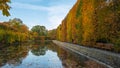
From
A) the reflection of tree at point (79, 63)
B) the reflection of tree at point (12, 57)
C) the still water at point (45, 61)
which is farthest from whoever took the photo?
the reflection of tree at point (12, 57)

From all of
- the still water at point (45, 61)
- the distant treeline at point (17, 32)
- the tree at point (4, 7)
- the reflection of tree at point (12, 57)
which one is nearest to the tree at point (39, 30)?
the distant treeline at point (17, 32)

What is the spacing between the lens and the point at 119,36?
17453 mm

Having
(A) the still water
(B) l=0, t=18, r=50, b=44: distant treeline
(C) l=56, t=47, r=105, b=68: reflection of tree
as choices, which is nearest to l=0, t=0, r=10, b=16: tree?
(A) the still water

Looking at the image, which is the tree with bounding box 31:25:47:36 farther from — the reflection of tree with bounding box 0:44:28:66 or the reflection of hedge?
the reflection of tree with bounding box 0:44:28:66

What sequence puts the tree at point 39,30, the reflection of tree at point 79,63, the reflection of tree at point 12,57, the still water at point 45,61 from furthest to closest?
1. the tree at point 39,30
2. the reflection of tree at point 12,57
3. the still water at point 45,61
4. the reflection of tree at point 79,63

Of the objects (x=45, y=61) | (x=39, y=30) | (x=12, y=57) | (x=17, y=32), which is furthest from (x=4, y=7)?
(x=39, y=30)

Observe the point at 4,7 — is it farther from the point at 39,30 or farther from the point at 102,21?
the point at 39,30

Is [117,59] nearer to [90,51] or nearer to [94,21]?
[90,51]

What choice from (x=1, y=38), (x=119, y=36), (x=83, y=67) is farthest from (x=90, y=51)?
(x=1, y=38)

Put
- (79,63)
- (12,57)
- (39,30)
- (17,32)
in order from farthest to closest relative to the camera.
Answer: (39,30), (17,32), (12,57), (79,63)

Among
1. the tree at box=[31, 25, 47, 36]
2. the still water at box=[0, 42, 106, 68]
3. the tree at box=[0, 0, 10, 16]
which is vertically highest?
the tree at box=[31, 25, 47, 36]

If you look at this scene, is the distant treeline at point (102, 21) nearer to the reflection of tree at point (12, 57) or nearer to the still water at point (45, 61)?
the still water at point (45, 61)

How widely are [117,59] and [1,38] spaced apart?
131ft

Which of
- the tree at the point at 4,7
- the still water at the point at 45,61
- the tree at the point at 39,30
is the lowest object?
the still water at the point at 45,61
